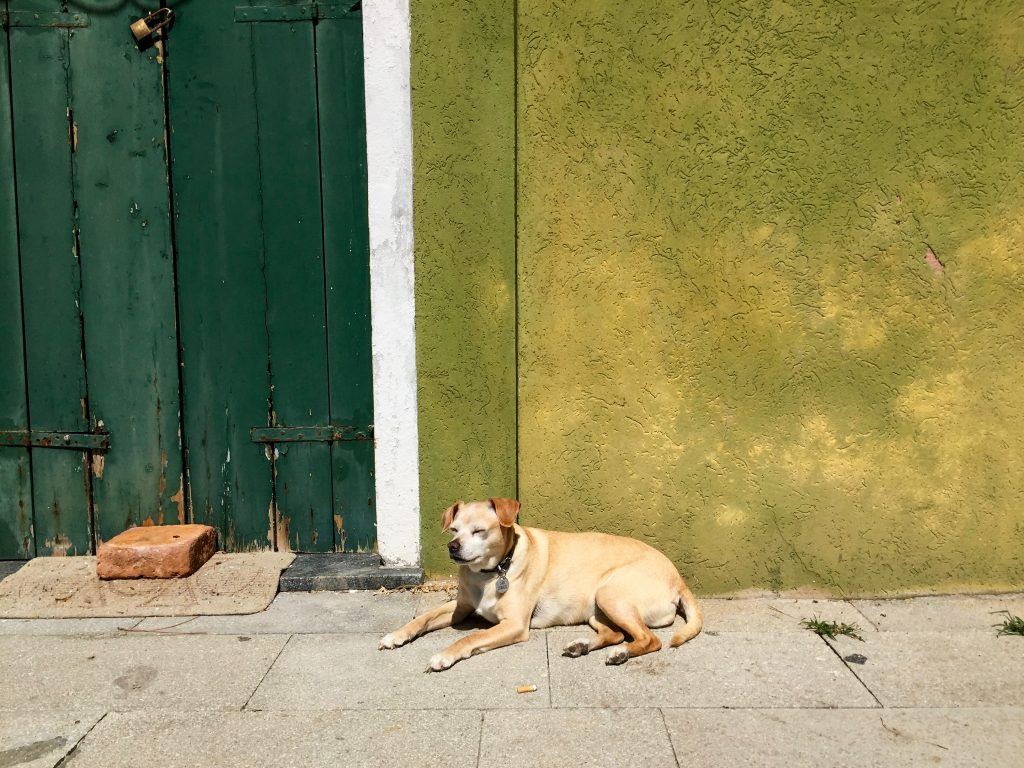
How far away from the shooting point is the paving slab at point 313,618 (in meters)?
4.51

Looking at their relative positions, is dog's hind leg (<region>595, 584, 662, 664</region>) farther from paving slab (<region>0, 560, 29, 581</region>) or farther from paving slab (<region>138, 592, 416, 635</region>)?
paving slab (<region>0, 560, 29, 581</region>)

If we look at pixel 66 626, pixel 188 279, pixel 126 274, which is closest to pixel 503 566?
pixel 66 626

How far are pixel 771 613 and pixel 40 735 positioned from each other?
3.37m

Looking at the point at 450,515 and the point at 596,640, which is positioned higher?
the point at 450,515

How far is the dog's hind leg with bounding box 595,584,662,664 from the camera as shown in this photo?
4098 mm

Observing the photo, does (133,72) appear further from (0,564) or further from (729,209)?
(729,209)

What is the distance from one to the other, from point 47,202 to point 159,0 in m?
1.26

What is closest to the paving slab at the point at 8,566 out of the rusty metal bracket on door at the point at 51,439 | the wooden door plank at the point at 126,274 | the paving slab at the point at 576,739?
the wooden door plank at the point at 126,274

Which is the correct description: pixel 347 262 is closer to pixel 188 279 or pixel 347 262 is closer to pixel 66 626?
pixel 188 279

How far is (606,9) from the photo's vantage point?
463 cm

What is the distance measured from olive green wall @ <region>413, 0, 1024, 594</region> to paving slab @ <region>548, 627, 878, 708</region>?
2.16ft

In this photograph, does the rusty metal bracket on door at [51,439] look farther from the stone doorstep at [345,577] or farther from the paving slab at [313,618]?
the stone doorstep at [345,577]

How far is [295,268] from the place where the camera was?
507 centimetres

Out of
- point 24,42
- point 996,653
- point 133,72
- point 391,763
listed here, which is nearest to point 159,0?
point 133,72
